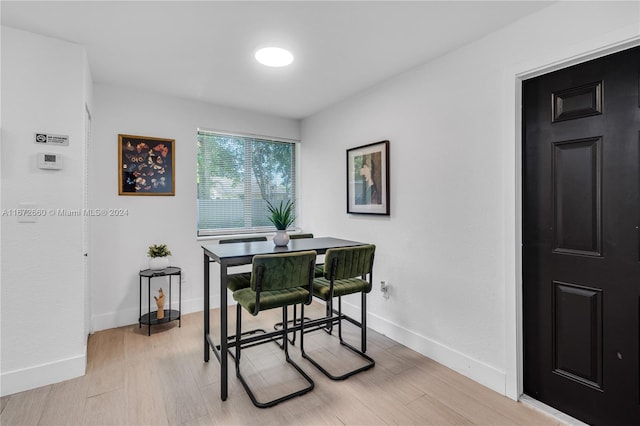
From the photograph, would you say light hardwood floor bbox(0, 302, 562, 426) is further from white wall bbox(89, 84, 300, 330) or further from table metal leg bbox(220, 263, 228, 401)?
white wall bbox(89, 84, 300, 330)

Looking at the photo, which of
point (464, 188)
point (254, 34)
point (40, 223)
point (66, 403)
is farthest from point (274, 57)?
point (66, 403)

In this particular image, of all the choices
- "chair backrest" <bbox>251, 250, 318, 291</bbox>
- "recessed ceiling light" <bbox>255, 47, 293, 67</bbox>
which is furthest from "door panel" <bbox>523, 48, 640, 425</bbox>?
"recessed ceiling light" <bbox>255, 47, 293, 67</bbox>

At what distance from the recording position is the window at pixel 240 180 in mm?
4066

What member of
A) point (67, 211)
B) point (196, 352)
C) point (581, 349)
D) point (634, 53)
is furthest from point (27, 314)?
point (634, 53)

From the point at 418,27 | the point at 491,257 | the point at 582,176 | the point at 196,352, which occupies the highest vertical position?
the point at 418,27

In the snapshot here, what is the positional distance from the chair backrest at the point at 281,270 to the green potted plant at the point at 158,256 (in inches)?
72.4

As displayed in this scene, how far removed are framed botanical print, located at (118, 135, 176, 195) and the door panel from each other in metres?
3.49

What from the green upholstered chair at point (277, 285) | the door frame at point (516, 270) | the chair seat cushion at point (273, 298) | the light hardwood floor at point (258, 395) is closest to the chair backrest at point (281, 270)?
Answer: the green upholstered chair at point (277, 285)

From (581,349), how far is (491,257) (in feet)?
2.36

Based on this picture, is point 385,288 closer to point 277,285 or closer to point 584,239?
point 277,285

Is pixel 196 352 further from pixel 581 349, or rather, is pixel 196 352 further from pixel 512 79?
pixel 512 79

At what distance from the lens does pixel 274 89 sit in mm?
3434

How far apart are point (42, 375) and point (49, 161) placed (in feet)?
5.09

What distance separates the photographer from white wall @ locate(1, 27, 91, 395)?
87.3 inches
